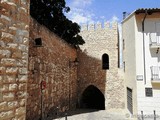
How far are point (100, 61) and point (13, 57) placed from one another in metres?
15.9

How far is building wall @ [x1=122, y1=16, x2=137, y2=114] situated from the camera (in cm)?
1463

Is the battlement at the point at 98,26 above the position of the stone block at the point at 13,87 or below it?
above

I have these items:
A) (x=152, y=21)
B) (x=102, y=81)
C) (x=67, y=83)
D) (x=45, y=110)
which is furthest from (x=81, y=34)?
(x=45, y=110)

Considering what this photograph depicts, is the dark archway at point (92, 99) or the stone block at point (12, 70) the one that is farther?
the dark archway at point (92, 99)

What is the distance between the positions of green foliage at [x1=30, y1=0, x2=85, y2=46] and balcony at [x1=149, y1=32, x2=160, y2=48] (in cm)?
687

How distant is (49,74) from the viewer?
40.1 feet

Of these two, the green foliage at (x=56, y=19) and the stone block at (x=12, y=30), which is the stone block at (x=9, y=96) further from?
the green foliage at (x=56, y=19)

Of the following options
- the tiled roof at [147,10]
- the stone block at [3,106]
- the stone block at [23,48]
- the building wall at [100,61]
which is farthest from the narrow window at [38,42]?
the building wall at [100,61]

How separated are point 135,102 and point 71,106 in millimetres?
5348

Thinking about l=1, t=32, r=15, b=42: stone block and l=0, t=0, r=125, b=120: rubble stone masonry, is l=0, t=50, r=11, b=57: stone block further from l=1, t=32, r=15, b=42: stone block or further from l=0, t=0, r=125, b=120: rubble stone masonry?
l=1, t=32, r=15, b=42: stone block

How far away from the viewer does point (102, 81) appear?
19.8m

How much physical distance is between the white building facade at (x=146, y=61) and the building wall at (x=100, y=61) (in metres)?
4.59

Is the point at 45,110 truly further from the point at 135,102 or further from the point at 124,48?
the point at 124,48

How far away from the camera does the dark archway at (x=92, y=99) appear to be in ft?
69.7
